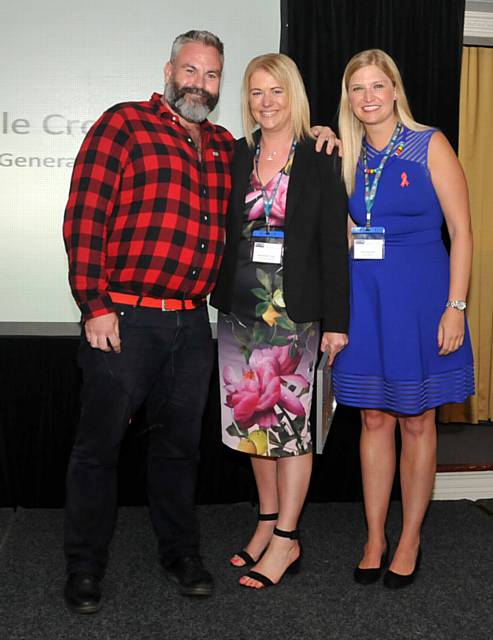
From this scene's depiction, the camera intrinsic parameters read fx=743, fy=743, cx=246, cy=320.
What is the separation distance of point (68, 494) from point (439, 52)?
2340 mm

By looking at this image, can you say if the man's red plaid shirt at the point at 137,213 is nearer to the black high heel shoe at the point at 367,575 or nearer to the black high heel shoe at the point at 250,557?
the black high heel shoe at the point at 250,557

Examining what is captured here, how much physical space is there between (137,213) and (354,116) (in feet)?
2.51

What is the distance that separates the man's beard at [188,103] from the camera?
2236 mm

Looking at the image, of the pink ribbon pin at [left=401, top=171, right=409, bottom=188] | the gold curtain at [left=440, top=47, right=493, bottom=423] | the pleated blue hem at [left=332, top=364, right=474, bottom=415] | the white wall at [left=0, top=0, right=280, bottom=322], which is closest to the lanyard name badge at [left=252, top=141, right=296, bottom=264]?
the pink ribbon pin at [left=401, top=171, right=409, bottom=188]

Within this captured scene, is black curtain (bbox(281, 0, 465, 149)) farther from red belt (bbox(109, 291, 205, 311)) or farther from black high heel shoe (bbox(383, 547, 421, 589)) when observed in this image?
black high heel shoe (bbox(383, 547, 421, 589))

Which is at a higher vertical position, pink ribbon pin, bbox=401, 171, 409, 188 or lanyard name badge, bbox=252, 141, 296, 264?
pink ribbon pin, bbox=401, 171, 409, 188

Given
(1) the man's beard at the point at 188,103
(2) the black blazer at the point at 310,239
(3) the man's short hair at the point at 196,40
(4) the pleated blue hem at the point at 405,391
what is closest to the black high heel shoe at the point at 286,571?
(4) the pleated blue hem at the point at 405,391

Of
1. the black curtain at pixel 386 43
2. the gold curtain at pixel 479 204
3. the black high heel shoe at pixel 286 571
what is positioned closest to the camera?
the black high heel shoe at pixel 286 571

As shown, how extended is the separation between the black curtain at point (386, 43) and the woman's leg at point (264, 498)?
1470mm

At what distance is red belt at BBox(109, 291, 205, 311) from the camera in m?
2.21

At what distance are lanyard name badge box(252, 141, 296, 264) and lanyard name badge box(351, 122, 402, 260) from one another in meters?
0.26

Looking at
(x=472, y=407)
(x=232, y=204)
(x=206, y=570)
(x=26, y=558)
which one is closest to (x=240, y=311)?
(x=232, y=204)

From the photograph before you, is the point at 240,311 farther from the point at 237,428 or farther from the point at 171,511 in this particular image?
the point at 171,511

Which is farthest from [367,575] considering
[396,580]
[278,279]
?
[278,279]
